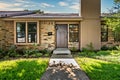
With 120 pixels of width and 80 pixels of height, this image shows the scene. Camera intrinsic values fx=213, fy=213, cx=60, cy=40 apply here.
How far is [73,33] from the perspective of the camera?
18609 mm

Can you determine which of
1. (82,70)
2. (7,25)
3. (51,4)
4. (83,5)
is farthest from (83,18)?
(51,4)

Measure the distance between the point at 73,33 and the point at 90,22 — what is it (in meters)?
1.82

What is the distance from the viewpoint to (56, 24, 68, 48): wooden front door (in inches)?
750

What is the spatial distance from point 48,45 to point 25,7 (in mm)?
19241

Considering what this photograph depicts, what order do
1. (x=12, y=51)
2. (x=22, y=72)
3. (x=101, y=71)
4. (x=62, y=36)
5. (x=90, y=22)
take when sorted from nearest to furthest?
(x=22, y=72) → (x=101, y=71) → (x=12, y=51) → (x=90, y=22) → (x=62, y=36)

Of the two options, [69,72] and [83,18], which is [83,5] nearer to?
[83,18]

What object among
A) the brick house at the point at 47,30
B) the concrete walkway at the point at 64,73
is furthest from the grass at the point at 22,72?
the brick house at the point at 47,30

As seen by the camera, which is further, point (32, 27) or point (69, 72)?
point (32, 27)

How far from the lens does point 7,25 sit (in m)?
17.6

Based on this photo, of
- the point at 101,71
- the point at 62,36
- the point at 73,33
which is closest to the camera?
the point at 101,71

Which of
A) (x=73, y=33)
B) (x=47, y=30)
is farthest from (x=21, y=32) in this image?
(x=73, y=33)

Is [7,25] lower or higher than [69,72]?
higher

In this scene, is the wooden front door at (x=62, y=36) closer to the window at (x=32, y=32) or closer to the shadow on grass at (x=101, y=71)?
the window at (x=32, y=32)

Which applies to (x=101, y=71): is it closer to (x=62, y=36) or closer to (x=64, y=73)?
(x=64, y=73)
